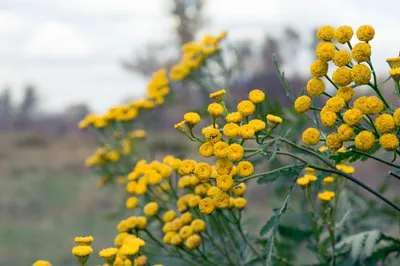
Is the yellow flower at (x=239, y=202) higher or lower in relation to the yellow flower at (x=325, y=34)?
lower

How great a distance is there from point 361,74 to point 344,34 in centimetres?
14

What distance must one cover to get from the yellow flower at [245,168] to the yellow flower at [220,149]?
107 millimetres

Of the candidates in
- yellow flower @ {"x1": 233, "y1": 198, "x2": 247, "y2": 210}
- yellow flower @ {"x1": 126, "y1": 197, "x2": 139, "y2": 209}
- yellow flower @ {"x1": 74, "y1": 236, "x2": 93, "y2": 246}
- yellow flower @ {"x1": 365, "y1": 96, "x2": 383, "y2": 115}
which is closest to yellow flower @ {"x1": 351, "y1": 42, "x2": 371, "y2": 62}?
yellow flower @ {"x1": 365, "y1": 96, "x2": 383, "y2": 115}

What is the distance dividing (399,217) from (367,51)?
114 centimetres

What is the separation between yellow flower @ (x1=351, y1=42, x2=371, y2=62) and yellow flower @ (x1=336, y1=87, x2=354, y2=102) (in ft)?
0.23

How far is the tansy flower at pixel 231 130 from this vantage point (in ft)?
4.44

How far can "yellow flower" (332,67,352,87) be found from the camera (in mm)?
1334

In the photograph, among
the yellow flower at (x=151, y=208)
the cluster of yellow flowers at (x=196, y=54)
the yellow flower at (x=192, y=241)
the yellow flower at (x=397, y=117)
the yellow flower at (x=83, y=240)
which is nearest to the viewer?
the yellow flower at (x=397, y=117)

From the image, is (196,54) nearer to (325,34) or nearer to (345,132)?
(325,34)

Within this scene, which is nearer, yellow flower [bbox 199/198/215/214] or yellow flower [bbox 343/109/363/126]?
yellow flower [bbox 343/109/363/126]

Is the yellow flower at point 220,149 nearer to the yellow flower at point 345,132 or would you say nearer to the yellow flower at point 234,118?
the yellow flower at point 234,118

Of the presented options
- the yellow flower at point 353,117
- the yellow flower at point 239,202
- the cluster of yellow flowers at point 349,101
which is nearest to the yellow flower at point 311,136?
the cluster of yellow flowers at point 349,101

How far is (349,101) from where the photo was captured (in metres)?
1.37

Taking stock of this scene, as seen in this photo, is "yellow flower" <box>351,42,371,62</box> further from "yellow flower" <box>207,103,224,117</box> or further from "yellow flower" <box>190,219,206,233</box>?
"yellow flower" <box>190,219,206,233</box>
